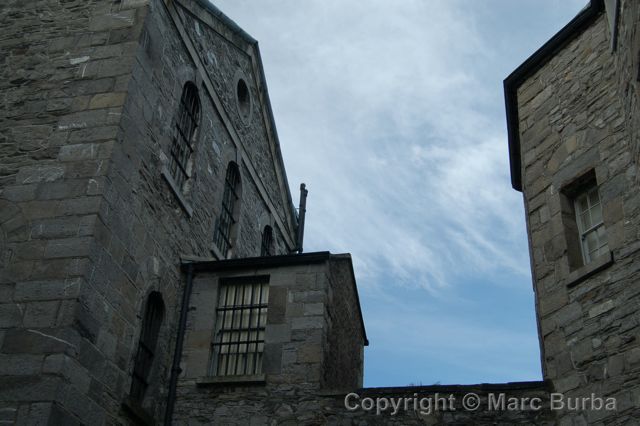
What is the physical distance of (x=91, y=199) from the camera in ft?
32.6

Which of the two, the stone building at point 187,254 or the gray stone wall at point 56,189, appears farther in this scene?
the stone building at point 187,254

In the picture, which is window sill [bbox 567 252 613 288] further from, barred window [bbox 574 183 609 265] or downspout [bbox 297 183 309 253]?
downspout [bbox 297 183 309 253]

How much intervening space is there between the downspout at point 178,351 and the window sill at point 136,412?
1.14 ft

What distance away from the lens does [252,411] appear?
423 inches

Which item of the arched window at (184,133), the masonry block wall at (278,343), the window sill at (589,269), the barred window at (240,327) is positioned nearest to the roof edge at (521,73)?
the window sill at (589,269)

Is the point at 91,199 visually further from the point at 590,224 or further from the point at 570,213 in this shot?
the point at 590,224

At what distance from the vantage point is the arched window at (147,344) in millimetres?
10805

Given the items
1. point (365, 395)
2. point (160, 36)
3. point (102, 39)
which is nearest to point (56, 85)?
point (102, 39)

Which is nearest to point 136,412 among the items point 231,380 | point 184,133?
point 231,380

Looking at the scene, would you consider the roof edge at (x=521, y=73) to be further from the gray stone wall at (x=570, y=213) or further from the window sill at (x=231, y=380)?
the window sill at (x=231, y=380)

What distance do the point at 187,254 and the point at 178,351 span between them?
5.75 ft

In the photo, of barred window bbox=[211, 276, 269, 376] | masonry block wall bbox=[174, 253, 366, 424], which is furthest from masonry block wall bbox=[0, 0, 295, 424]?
barred window bbox=[211, 276, 269, 376]

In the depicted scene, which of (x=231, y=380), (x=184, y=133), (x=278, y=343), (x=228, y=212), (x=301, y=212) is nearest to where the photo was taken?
(x=231, y=380)

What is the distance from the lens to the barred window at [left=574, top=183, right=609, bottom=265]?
32.0 feet
